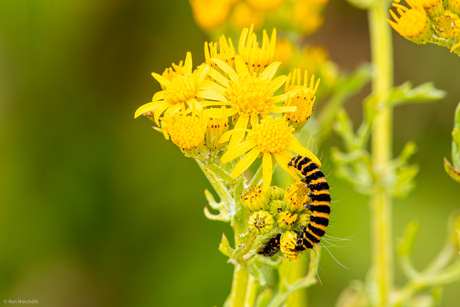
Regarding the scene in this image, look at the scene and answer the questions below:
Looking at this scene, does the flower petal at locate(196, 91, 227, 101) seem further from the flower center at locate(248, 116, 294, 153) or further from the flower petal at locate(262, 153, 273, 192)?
the flower petal at locate(262, 153, 273, 192)

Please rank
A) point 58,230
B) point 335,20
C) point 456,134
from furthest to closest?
1. point 335,20
2. point 58,230
3. point 456,134

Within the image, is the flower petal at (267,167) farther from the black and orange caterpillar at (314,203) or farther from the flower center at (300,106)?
the flower center at (300,106)

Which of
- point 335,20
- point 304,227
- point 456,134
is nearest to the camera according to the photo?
point 304,227

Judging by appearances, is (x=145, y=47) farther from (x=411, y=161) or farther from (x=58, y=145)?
(x=411, y=161)

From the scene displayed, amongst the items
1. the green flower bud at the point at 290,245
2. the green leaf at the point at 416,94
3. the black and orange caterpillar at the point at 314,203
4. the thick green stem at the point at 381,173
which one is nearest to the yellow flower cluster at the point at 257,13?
the thick green stem at the point at 381,173

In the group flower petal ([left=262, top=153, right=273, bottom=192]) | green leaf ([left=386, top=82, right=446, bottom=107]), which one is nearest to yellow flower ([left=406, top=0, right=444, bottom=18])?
green leaf ([left=386, top=82, right=446, bottom=107])

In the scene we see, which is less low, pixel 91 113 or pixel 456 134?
pixel 91 113

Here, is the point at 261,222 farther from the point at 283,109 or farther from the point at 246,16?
the point at 246,16

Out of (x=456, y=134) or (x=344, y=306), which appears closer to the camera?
(x=456, y=134)

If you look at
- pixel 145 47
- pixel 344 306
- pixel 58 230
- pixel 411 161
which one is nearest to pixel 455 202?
pixel 411 161
